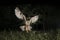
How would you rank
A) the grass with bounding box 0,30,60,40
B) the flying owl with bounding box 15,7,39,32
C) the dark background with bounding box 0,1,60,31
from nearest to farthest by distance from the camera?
the grass with bounding box 0,30,60,40
the flying owl with bounding box 15,7,39,32
the dark background with bounding box 0,1,60,31

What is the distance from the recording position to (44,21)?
2.75 metres

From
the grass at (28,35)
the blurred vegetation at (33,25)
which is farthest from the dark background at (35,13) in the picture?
the grass at (28,35)

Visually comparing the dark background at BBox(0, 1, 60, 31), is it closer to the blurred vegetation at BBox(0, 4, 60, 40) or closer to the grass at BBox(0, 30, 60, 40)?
the blurred vegetation at BBox(0, 4, 60, 40)

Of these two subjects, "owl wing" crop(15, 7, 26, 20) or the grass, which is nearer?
the grass

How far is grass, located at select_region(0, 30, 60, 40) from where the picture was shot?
2.37 m

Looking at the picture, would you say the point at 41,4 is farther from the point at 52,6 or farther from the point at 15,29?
the point at 15,29

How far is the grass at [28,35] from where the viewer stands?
7.78 feet

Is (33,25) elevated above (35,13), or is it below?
below

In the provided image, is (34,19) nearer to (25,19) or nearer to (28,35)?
(25,19)

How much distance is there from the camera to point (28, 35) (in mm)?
2420

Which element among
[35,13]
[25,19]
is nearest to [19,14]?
[25,19]

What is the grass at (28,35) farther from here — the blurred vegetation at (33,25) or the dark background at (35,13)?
the dark background at (35,13)

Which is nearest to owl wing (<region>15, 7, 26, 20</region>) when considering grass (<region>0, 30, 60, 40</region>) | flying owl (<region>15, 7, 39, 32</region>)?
flying owl (<region>15, 7, 39, 32</region>)

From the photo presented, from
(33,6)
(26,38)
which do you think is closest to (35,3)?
(33,6)
